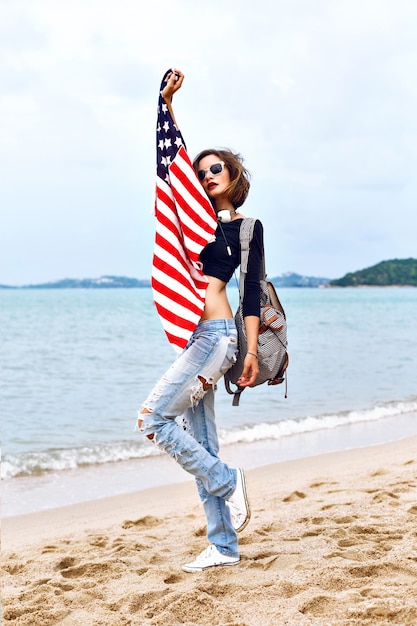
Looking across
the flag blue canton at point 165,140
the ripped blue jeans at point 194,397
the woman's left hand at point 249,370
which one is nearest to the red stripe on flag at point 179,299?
the ripped blue jeans at point 194,397

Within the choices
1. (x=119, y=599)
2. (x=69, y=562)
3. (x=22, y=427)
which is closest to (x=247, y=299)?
(x=119, y=599)

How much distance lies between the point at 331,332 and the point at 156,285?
2638cm

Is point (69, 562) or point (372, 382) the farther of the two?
point (372, 382)

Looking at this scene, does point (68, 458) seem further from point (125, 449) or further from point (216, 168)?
point (216, 168)

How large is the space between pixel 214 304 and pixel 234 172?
29.5 inches

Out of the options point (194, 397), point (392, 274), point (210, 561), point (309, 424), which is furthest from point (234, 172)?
point (392, 274)

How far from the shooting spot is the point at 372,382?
47.3 ft

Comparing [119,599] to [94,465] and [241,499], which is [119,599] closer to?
[241,499]

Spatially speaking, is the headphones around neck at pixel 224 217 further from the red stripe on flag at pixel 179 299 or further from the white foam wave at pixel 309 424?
the white foam wave at pixel 309 424

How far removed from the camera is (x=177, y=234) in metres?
3.64

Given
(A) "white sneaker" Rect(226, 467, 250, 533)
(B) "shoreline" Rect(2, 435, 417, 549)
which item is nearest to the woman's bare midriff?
(A) "white sneaker" Rect(226, 467, 250, 533)

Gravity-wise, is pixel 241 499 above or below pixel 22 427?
above

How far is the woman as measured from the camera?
3.48 m

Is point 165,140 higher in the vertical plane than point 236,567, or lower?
higher
